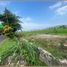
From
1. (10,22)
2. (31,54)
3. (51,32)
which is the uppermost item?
(10,22)

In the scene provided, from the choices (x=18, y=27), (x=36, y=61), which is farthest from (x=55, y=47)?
(x=18, y=27)

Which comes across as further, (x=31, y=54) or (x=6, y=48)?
(x=6, y=48)

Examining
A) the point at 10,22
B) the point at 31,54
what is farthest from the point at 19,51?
the point at 10,22

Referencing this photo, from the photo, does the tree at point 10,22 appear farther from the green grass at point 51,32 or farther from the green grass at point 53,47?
the green grass at point 53,47

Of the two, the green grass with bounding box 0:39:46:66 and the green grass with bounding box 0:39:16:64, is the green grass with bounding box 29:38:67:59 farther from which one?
the green grass with bounding box 0:39:16:64

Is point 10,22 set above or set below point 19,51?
above

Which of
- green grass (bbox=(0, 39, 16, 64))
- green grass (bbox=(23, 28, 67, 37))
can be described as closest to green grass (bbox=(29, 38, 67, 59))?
green grass (bbox=(23, 28, 67, 37))

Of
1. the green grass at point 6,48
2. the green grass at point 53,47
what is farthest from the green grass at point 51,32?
the green grass at point 6,48

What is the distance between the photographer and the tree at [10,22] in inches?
144

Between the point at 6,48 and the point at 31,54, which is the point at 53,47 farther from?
the point at 6,48

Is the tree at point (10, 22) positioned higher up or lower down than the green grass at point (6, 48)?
higher up

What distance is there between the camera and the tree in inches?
144

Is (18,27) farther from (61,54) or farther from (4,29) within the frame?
(61,54)

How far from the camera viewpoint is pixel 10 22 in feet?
12.1
